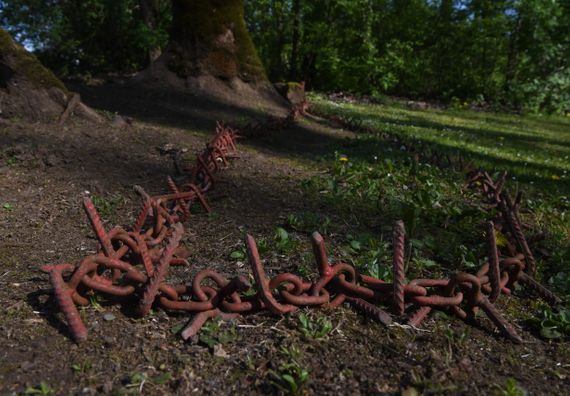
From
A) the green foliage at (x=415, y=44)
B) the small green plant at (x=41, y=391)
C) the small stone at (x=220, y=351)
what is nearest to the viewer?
the small green plant at (x=41, y=391)

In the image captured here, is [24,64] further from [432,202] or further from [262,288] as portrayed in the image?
[262,288]

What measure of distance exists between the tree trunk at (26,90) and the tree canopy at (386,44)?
10.3 meters

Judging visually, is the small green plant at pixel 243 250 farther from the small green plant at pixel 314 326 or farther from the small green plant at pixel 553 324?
the small green plant at pixel 553 324

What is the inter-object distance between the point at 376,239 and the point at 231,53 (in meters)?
6.25

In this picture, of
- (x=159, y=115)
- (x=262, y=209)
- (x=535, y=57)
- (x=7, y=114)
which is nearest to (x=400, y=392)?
(x=262, y=209)

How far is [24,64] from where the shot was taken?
4.57 metres

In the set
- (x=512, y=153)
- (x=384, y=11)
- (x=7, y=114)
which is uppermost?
(x=384, y=11)

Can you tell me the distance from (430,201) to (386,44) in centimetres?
1532

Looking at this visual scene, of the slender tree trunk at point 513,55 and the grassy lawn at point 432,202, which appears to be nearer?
the grassy lawn at point 432,202

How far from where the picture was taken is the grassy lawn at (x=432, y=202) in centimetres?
240

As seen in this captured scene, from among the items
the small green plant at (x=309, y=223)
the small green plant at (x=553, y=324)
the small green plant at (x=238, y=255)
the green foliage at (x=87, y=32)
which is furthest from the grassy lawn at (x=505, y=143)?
the green foliage at (x=87, y=32)

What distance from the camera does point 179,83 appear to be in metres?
7.98

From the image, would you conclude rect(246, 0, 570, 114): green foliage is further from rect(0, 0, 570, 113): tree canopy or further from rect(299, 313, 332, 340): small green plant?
rect(299, 313, 332, 340): small green plant

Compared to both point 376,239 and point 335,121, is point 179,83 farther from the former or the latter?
point 376,239
